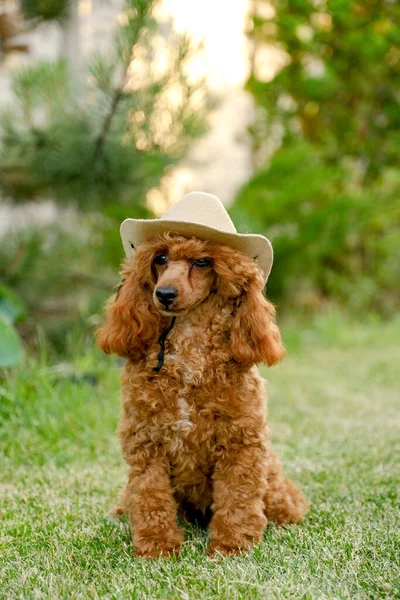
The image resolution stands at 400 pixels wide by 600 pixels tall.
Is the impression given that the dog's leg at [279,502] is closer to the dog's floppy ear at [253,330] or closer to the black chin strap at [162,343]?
the dog's floppy ear at [253,330]

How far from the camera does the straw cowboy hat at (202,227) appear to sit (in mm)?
1933

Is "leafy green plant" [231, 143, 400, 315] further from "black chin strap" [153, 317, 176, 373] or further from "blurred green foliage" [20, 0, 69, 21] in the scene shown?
"black chin strap" [153, 317, 176, 373]

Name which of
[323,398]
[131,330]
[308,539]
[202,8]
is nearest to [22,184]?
[323,398]

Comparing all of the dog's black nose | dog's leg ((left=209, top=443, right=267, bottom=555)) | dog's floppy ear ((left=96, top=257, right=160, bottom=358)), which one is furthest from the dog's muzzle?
dog's leg ((left=209, top=443, right=267, bottom=555))

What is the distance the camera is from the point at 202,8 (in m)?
6.91

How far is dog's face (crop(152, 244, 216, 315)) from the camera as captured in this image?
1845 mm

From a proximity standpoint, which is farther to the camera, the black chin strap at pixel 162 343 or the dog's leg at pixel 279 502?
the dog's leg at pixel 279 502

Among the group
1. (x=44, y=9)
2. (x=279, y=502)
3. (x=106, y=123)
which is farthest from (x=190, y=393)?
(x=44, y=9)

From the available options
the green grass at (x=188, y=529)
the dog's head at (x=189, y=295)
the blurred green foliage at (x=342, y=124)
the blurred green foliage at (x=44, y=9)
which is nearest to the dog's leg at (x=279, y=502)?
the green grass at (x=188, y=529)

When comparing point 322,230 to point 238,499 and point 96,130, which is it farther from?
point 238,499

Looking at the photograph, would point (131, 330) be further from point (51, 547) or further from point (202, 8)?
point (202, 8)

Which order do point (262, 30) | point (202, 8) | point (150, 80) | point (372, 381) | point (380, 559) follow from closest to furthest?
point (380, 559) < point (150, 80) < point (372, 381) < point (202, 8) < point (262, 30)

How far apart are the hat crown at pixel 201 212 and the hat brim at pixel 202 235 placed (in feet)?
0.06

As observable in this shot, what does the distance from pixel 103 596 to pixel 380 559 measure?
2.34ft
